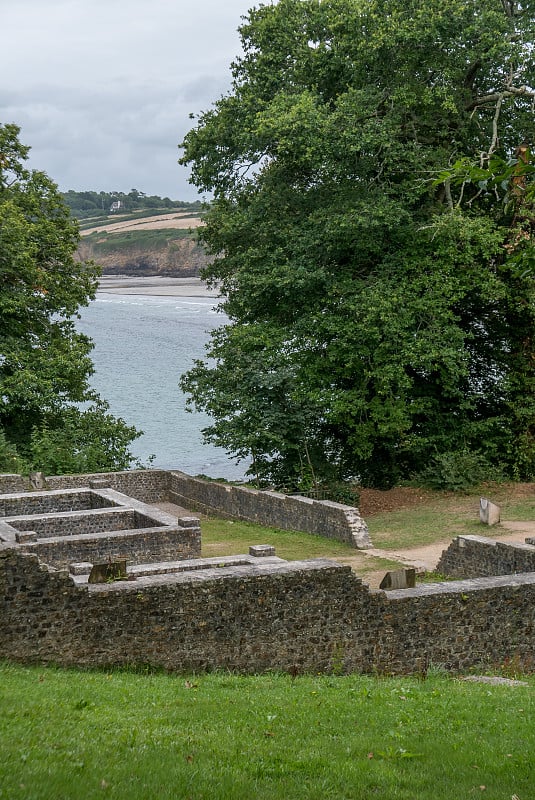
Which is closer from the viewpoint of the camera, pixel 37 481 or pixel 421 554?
pixel 421 554

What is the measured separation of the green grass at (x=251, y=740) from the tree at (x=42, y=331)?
61.4 ft

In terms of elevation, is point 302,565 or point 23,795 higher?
point 23,795

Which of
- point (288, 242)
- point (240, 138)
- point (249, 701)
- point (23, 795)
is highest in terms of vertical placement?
point (240, 138)

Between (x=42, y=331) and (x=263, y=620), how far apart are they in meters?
23.3

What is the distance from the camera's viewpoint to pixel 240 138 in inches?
1030

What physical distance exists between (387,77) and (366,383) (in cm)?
816

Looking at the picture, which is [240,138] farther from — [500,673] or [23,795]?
[23,795]

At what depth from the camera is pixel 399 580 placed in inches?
502

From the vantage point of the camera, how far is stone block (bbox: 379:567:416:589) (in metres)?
12.7

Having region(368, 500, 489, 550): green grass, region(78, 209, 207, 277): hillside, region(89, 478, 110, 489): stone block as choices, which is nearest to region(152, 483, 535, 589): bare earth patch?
region(368, 500, 489, 550): green grass

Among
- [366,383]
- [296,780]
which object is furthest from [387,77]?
[296,780]

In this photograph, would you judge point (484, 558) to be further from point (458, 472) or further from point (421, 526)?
point (458, 472)

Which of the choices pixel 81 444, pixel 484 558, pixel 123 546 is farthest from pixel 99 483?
pixel 484 558

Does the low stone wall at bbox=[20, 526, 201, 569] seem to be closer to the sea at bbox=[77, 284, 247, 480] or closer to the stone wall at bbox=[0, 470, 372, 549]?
the stone wall at bbox=[0, 470, 372, 549]
